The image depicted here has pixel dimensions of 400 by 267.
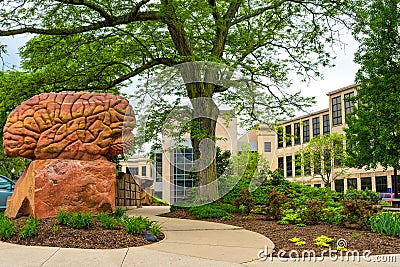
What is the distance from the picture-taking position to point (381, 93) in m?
23.3

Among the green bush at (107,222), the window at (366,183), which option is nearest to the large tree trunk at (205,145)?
the green bush at (107,222)

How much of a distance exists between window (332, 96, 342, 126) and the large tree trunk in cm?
3754

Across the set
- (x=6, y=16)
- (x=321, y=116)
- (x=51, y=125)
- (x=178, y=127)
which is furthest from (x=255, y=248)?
(x=321, y=116)

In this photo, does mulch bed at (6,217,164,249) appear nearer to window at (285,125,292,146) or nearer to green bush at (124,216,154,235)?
green bush at (124,216,154,235)

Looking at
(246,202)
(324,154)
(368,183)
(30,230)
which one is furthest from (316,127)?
(30,230)

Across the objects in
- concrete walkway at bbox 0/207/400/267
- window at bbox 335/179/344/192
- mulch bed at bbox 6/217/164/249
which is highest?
mulch bed at bbox 6/217/164/249

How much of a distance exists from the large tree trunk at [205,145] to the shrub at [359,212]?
4889 millimetres

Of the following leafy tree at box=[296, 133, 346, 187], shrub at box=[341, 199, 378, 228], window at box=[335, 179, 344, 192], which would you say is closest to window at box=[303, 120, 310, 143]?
window at box=[335, 179, 344, 192]

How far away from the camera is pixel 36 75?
50.3ft

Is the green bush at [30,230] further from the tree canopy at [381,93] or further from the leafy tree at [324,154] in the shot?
the leafy tree at [324,154]

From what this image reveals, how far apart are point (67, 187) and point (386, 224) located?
21.6 feet

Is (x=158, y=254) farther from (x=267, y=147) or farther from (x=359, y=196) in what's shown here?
(x=359, y=196)

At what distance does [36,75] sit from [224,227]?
30.4 feet

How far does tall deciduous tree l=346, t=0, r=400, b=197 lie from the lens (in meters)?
22.7
